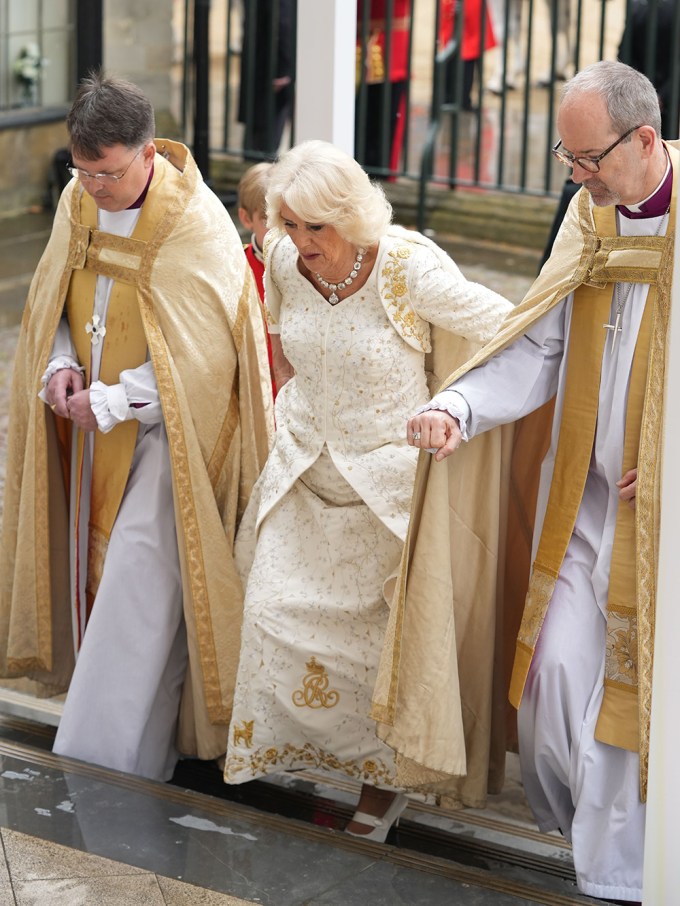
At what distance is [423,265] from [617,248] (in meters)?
0.52

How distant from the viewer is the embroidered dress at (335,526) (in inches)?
152

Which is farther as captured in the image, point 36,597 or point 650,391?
point 36,597

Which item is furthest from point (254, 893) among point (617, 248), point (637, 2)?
point (637, 2)

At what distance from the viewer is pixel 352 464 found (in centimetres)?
391

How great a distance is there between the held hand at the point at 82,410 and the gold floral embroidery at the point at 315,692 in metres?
0.88

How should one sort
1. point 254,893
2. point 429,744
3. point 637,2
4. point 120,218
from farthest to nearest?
1. point 637,2
2. point 120,218
3. point 429,744
4. point 254,893

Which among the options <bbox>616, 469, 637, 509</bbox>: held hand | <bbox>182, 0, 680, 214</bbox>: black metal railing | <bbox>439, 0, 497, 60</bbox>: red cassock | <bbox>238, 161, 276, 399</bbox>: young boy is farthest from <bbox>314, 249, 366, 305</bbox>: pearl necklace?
<bbox>439, 0, 497, 60</bbox>: red cassock

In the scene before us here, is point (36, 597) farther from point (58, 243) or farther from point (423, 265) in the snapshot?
point (423, 265)

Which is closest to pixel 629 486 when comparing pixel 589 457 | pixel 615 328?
pixel 589 457

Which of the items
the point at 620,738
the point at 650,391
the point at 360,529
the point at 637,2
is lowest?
the point at 620,738

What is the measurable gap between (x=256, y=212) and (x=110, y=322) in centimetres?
63

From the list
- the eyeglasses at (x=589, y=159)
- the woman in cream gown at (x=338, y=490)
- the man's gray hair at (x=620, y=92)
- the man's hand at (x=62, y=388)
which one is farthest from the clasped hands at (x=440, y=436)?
the man's hand at (x=62, y=388)

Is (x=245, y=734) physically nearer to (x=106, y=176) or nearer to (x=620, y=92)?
(x=106, y=176)

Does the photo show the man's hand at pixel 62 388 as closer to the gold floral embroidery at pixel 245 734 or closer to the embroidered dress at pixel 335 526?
the embroidered dress at pixel 335 526
